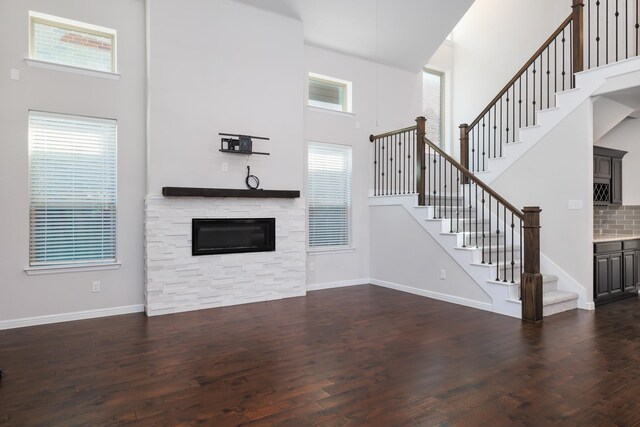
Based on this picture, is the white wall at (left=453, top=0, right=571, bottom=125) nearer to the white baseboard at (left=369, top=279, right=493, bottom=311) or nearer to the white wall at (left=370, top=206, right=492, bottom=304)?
the white wall at (left=370, top=206, right=492, bottom=304)

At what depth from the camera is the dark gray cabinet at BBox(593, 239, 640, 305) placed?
5.07 metres

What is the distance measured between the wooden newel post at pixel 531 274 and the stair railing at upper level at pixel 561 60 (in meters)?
1.86

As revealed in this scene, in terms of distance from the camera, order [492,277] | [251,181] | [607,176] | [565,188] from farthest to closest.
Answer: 1. [607,176]
2. [251,181]
3. [565,188]
4. [492,277]

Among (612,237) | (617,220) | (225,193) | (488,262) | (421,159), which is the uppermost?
(421,159)

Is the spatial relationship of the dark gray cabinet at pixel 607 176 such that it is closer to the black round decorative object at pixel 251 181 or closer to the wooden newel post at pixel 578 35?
the wooden newel post at pixel 578 35

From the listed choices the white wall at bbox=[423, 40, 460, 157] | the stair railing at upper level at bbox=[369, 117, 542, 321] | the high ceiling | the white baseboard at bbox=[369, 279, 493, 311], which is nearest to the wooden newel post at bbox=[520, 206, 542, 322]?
the stair railing at upper level at bbox=[369, 117, 542, 321]

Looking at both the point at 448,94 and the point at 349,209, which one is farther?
the point at 448,94

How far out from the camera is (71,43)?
Result: 4566mm

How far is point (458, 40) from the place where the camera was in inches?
318

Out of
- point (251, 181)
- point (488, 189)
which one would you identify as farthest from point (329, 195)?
point (488, 189)

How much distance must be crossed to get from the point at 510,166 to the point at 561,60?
224 centimetres

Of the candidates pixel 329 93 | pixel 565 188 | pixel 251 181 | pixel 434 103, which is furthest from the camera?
pixel 434 103

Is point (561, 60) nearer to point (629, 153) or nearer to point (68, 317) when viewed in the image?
point (629, 153)

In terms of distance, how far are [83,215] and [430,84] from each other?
21.6ft
